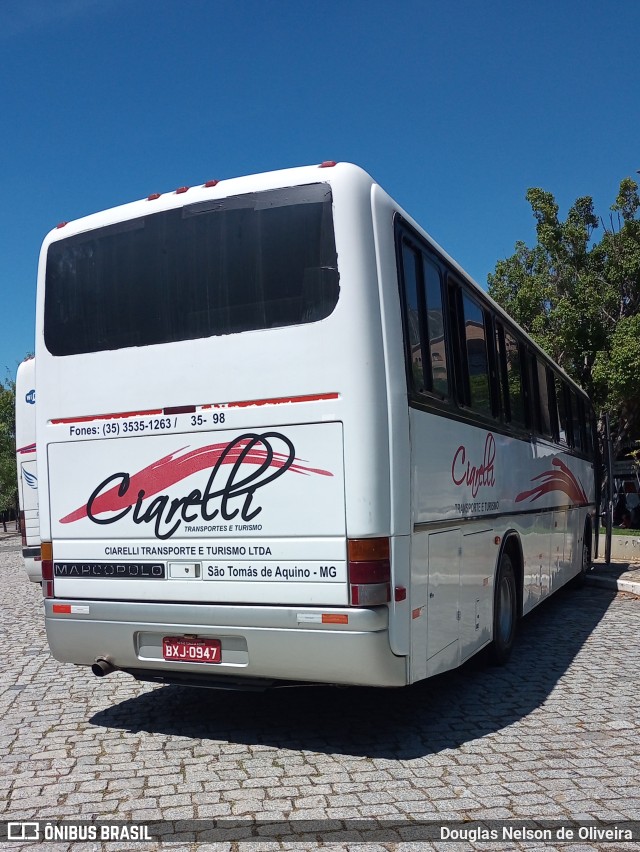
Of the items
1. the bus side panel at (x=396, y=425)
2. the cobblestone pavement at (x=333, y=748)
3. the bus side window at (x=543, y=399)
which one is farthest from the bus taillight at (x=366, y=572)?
the bus side window at (x=543, y=399)

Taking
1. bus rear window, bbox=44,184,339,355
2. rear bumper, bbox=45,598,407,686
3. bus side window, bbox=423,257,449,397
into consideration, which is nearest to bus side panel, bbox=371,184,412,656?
rear bumper, bbox=45,598,407,686

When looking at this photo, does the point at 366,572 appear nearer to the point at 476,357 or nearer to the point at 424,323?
the point at 424,323

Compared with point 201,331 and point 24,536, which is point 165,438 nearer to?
point 201,331

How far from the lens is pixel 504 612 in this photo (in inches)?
316

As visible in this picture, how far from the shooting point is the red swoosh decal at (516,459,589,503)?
31.0 feet

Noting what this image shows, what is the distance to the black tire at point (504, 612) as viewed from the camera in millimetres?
7659

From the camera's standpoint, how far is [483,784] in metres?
4.76

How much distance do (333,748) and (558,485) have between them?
666 centimetres

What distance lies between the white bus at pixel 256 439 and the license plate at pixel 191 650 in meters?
0.01

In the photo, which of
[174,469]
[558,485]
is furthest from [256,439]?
[558,485]

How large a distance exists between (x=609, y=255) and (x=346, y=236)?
81.7 ft

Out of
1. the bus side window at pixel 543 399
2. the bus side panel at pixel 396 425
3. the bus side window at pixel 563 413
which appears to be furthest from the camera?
the bus side window at pixel 563 413

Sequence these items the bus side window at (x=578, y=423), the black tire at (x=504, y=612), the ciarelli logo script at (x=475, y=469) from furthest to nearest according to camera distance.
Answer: the bus side window at (x=578, y=423) → the black tire at (x=504, y=612) → the ciarelli logo script at (x=475, y=469)

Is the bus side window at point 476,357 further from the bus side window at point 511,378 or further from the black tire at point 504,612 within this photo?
the black tire at point 504,612
